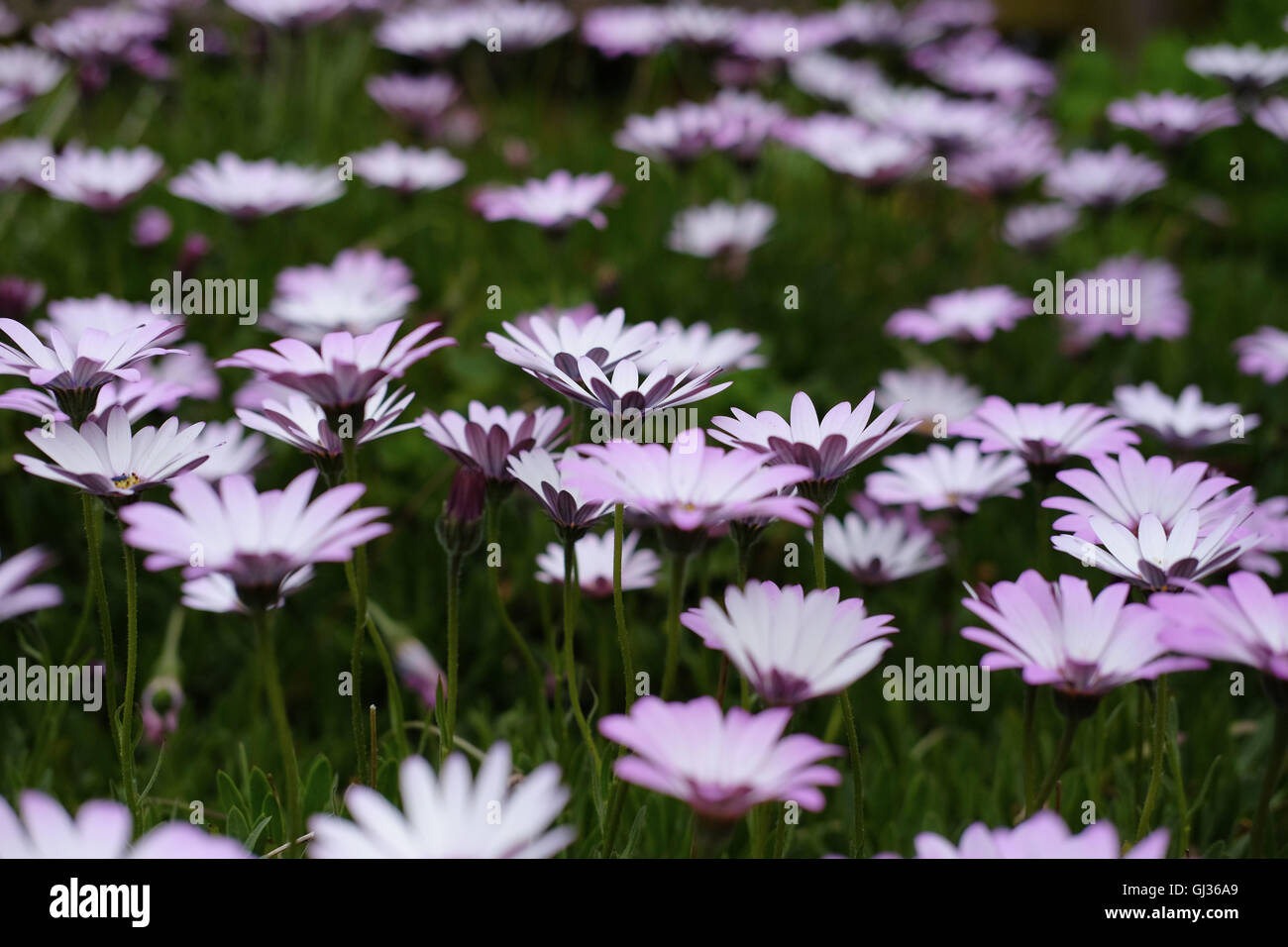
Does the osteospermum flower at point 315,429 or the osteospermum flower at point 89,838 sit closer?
the osteospermum flower at point 89,838

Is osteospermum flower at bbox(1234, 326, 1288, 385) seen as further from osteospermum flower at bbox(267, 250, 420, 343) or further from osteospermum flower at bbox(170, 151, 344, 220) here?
osteospermum flower at bbox(170, 151, 344, 220)

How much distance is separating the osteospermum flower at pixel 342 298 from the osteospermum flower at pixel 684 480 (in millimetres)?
633

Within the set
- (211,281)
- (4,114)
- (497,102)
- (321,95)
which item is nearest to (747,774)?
(211,281)

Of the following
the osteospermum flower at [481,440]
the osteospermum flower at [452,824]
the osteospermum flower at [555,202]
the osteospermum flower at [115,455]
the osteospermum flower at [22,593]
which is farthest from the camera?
the osteospermum flower at [555,202]

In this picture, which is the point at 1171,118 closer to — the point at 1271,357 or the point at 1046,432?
the point at 1271,357

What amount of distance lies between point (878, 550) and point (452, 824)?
812 mm

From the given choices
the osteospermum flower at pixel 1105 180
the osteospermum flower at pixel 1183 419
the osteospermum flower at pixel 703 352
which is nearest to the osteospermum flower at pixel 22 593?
the osteospermum flower at pixel 703 352

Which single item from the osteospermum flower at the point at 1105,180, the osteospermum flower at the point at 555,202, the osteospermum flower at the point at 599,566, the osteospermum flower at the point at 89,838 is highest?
the osteospermum flower at the point at 1105,180

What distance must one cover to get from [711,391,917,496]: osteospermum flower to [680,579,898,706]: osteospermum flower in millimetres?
117

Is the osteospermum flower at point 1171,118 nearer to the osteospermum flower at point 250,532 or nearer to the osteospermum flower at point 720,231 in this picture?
the osteospermum flower at point 720,231

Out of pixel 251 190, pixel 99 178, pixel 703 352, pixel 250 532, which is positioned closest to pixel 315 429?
pixel 250 532

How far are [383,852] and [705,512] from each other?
0.93ft

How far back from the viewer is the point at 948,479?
118cm

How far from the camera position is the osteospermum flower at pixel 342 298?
4.59ft
